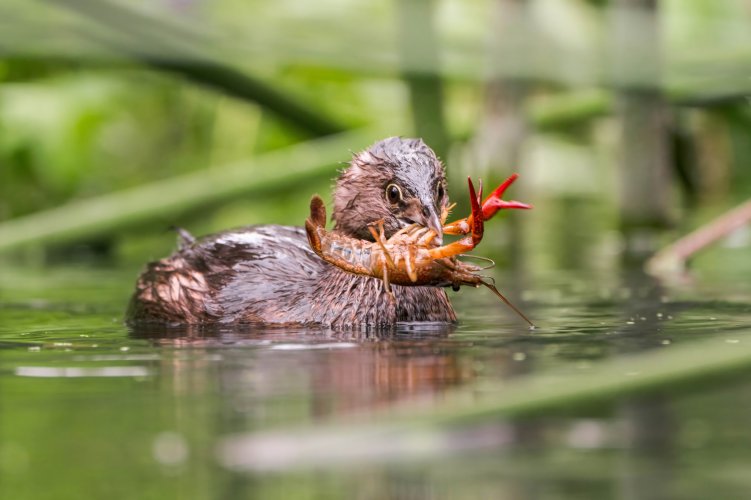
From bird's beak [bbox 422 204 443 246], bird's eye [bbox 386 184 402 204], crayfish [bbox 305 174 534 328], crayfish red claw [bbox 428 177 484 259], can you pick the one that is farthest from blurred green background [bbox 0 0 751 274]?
crayfish red claw [bbox 428 177 484 259]

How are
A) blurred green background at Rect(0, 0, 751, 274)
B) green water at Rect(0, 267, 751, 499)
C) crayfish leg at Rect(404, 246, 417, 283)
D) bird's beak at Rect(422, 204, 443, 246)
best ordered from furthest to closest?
blurred green background at Rect(0, 0, 751, 274) → bird's beak at Rect(422, 204, 443, 246) → crayfish leg at Rect(404, 246, 417, 283) → green water at Rect(0, 267, 751, 499)

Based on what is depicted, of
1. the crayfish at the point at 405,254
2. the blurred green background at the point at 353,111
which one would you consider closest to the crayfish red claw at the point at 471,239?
the crayfish at the point at 405,254

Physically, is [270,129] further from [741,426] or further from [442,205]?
[741,426]

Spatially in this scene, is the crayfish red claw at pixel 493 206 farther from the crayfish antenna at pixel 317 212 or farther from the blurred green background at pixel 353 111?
the blurred green background at pixel 353 111

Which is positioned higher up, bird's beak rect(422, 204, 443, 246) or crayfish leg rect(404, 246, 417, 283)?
bird's beak rect(422, 204, 443, 246)

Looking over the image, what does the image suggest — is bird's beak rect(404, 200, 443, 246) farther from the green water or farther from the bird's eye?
the green water
